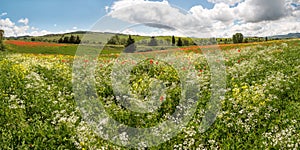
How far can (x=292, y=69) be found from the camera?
1167 centimetres

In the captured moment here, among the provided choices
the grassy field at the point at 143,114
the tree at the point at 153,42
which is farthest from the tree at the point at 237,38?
the tree at the point at 153,42

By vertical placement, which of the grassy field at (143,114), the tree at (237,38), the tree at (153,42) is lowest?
the grassy field at (143,114)

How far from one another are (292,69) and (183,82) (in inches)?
193

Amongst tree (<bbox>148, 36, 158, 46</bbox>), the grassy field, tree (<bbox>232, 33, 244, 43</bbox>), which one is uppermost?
tree (<bbox>232, 33, 244, 43</bbox>)

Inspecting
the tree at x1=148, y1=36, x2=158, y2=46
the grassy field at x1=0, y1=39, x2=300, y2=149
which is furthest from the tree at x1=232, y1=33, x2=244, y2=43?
the tree at x1=148, y1=36, x2=158, y2=46

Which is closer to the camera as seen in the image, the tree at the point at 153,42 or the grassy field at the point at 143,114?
the grassy field at the point at 143,114

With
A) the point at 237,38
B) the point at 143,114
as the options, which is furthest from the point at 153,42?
the point at 237,38

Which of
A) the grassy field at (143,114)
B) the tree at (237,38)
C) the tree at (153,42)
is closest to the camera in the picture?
the grassy field at (143,114)

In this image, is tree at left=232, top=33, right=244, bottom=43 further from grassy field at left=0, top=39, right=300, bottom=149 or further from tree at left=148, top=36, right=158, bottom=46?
tree at left=148, top=36, right=158, bottom=46

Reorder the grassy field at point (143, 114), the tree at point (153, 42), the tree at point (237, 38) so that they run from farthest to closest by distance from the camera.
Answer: the tree at point (237, 38) < the tree at point (153, 42) < the grassy field at point (143, 114)

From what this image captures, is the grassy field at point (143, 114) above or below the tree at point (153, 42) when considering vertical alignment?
below

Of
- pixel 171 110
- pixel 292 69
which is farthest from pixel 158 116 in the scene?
pixel 292 69

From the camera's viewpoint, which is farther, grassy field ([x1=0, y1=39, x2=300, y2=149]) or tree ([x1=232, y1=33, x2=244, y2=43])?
tree ([x1=232, y1=33, x2=244, y2=43])

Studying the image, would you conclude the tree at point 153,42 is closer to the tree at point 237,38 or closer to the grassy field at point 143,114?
the grassy field at point 143,114
